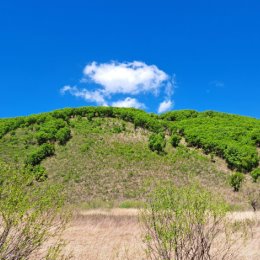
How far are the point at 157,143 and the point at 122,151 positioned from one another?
252 inches

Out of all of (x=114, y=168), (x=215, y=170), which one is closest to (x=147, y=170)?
(x=114, y=168)

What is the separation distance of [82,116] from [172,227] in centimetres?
7010

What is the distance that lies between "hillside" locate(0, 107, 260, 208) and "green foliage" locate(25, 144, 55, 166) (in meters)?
0.16

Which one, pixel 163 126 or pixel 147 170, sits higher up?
pixel 163 126

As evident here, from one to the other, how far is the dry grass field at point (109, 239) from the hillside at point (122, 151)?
14.1 meters

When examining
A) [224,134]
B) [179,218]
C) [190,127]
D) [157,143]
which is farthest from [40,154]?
[179,218]

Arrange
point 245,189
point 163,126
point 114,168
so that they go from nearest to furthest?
point 245,189
point 114,168
point 163,126

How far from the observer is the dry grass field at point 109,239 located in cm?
2178

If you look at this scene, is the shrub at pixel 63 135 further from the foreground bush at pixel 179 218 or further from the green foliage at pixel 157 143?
the foreground bush at pixel 179 218

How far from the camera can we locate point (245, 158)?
219 ft

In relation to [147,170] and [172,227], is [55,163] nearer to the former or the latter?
[147,170]

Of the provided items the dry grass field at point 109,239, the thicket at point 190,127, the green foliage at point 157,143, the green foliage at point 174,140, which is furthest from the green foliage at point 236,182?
the dry grass field at point 109,239

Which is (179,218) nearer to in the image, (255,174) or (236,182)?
Answer: (236,182)

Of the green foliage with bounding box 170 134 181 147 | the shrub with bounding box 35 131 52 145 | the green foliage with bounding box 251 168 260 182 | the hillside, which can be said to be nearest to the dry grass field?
the hillside
